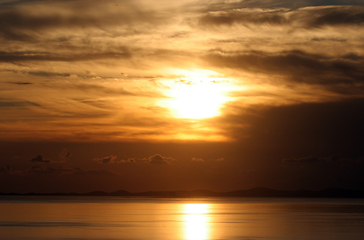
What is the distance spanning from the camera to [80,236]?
50844mm

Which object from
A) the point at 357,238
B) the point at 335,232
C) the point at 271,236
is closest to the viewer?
the point at 357,238

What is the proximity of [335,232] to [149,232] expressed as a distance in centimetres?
2332

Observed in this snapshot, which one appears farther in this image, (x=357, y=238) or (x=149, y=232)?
(x=149, y=232)

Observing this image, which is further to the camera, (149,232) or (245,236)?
(149,232)

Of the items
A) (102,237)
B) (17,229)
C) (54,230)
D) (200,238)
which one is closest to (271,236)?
(200,238)

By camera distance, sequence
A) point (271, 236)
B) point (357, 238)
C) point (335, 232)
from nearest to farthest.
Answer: point (357, 238)
point (271, 236)
point (335, 232)

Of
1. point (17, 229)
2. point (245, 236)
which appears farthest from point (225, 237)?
point (17, 229)

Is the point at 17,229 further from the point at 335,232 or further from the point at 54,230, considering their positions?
the point at 335,232

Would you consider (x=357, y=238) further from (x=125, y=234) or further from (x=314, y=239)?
(x=125, y=234)

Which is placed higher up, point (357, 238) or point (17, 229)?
point (17, 229)

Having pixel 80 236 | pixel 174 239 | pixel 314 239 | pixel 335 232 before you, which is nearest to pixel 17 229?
pixel 80 236

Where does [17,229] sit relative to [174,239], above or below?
above

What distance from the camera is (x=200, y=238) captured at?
49.6 meters

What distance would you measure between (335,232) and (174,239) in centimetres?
2130
